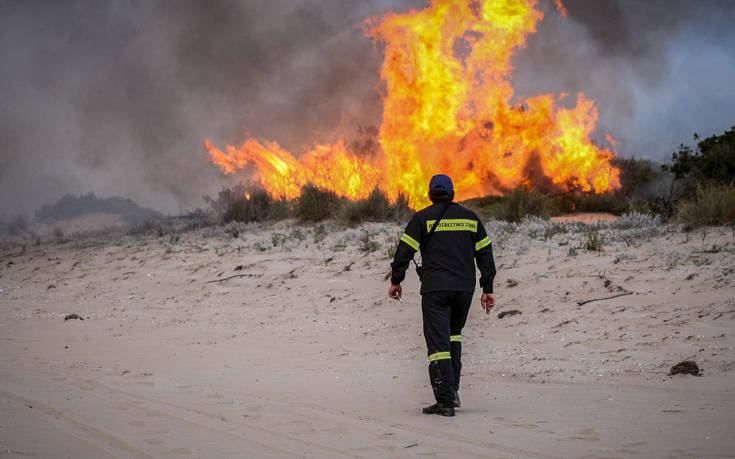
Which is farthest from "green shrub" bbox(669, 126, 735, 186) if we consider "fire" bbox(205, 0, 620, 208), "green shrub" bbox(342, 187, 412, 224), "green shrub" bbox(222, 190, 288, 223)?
"green shrub" bbox(222, 190, 288, 223)

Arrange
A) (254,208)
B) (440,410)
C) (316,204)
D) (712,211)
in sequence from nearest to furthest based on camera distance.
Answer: (440,410), (712,211), (316,204), (254,208)

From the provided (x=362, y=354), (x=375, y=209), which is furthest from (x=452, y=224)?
(x=375, y=209)

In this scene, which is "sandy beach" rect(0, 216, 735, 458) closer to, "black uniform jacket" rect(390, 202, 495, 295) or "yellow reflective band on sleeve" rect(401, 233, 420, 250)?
"black uniform jacket" rect(390, 202, 495, 295)

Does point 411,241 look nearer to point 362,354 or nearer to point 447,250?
point 447,250

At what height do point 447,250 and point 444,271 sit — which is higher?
point 447,250

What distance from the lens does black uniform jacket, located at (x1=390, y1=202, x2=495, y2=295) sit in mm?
4793

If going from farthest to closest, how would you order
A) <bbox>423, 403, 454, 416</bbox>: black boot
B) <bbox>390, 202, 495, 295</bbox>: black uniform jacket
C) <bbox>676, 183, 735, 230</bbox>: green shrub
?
<bbox>676, 183, 735, 230</bbox>: green shrub < <bbox>390, 202, 495, 295</bbox>: black uniform jacket < <bbox>423, 403, 454, 416</bbox>: black boot

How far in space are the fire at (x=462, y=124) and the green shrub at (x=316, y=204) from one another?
174cm

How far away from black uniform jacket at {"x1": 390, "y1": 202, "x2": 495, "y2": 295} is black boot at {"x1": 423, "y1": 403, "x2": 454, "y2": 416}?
812mm

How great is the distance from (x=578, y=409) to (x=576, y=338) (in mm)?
2464

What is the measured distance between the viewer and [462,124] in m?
20.0

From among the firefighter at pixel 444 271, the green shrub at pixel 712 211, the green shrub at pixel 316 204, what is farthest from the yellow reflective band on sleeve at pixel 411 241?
the green shrub at pixel 316 204

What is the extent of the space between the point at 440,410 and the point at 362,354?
276 centimetres

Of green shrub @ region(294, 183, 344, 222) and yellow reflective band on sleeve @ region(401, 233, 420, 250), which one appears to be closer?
yellow reflective band on sleeve @ region(401, 233, 420, 250)
